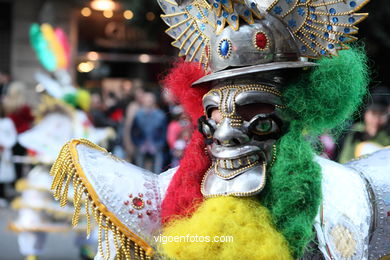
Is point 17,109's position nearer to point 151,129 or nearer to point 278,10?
point 151,129

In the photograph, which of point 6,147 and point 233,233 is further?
point 6,147

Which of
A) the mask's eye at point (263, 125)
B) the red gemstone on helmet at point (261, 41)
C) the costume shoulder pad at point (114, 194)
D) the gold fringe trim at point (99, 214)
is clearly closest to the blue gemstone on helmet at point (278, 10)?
the red gemstone on helmet at point (261, 41)

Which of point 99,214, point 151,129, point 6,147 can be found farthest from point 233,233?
point 6,147

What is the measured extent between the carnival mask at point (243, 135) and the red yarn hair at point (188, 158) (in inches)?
4.3

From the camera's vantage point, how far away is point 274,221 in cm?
259

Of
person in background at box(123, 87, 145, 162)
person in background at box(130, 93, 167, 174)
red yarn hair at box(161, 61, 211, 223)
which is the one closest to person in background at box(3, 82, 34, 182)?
person in background at box(123, 87, 145, 162)

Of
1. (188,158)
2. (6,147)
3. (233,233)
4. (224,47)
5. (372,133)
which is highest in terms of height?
(224,47)

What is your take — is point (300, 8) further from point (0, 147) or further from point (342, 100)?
point (0, 147)

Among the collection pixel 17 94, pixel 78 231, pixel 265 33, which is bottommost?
pixel 78 231

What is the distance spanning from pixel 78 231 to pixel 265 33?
456 centimetres

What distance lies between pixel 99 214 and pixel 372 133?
3910 millimetres

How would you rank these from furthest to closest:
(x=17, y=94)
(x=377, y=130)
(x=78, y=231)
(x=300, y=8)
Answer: (x=17, y=94)
(x=78, y=231)
(x=377, y=130)
(x=300, y=8)

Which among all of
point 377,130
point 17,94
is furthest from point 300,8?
point 17,94

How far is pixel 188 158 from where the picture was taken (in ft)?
9.40
